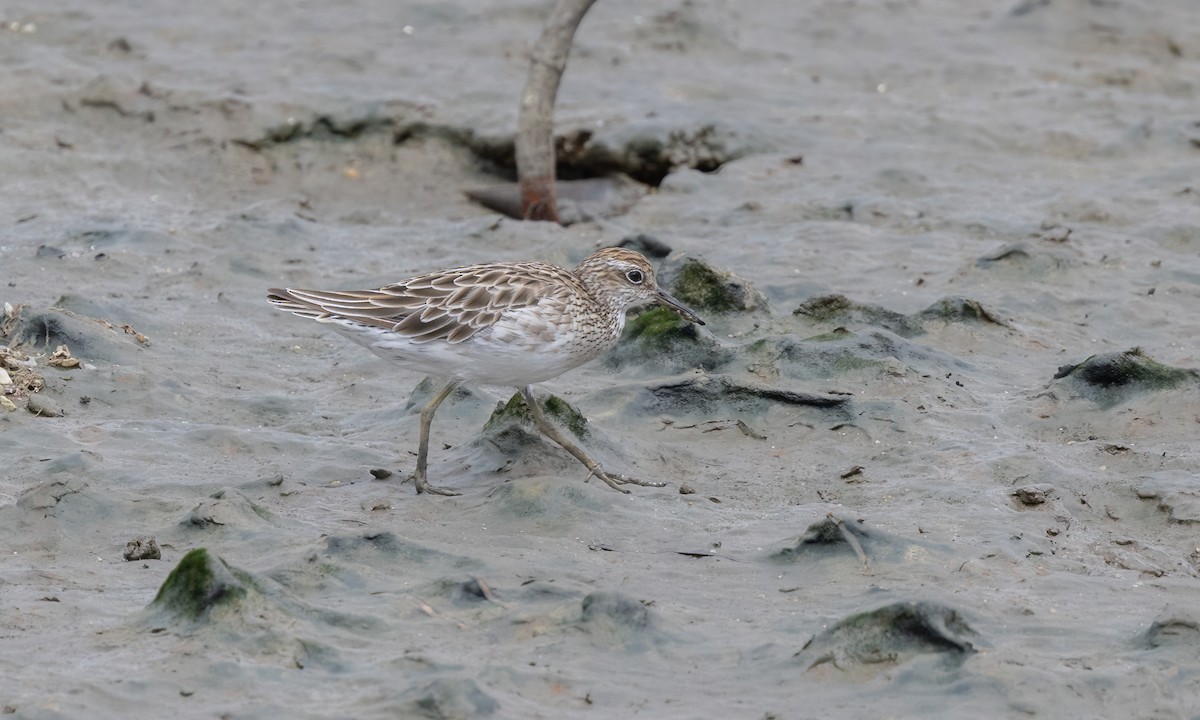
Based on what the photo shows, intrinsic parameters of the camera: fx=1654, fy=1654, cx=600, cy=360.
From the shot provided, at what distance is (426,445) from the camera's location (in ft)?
26.9

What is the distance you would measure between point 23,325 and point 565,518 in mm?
3851

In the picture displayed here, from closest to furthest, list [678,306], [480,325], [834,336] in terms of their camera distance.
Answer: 1. [480,325]
2. [678,306]
3. [834,336]

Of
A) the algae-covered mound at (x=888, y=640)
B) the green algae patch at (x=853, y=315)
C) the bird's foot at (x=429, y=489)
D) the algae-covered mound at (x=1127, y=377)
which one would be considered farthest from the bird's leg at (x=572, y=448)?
the algae-covered mound at (x=1127, y=377)

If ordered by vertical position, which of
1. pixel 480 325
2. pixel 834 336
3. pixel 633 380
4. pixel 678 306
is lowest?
pixel 633 380

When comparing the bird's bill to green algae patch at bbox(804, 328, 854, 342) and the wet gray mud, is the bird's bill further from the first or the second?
green algae patch at bbox(804, 328, 854, 342)

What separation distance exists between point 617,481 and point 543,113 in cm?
519

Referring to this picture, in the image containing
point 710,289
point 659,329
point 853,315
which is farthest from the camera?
point 710,289

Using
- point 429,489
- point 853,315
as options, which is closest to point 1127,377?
point 853,315

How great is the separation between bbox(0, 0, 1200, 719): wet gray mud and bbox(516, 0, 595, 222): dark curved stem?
549 mm

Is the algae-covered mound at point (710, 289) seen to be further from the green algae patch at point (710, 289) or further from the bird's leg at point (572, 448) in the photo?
the bird's leg at point (572, 448)

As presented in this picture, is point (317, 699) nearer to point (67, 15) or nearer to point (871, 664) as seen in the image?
point (871, 664)

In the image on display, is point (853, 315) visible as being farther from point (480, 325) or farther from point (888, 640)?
point (888, 640)

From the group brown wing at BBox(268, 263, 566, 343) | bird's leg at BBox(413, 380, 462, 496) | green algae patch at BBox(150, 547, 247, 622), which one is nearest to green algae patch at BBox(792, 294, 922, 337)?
brown wing at BBox(268, 263, 566, 343)

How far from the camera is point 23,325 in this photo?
966cm
